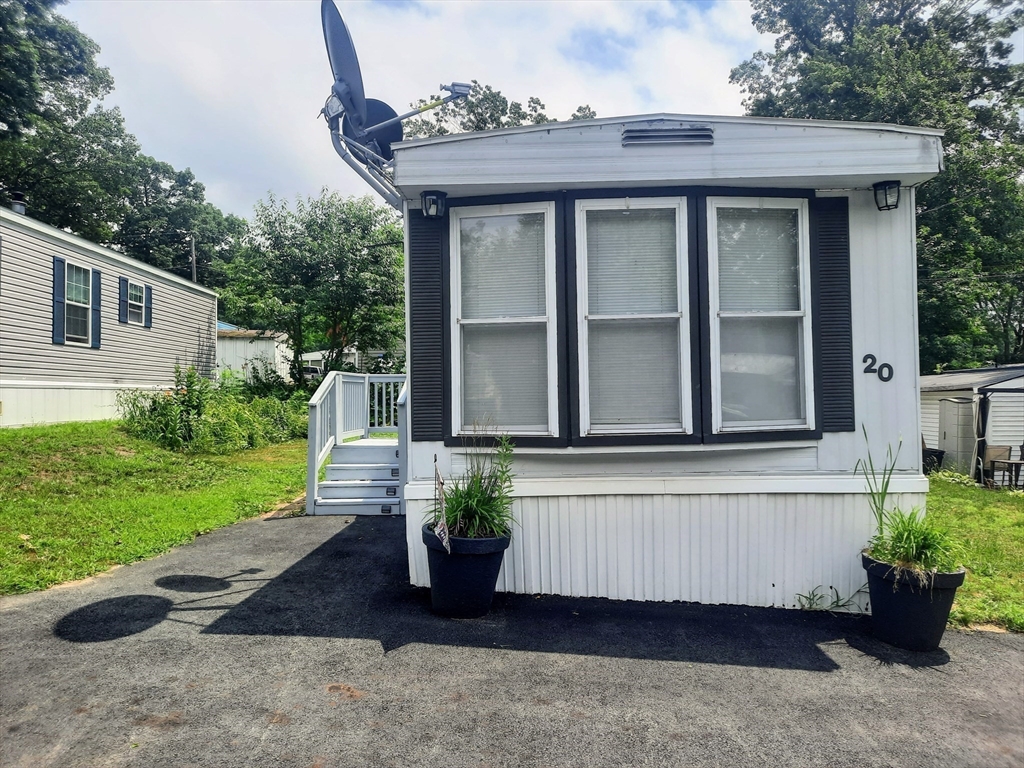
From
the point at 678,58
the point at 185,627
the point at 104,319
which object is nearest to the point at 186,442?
the point at 104,319

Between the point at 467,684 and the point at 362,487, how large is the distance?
3808 millimetres

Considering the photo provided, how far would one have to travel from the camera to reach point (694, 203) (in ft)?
12.2

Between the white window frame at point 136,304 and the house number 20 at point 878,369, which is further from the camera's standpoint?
the white window frame at point 136,304

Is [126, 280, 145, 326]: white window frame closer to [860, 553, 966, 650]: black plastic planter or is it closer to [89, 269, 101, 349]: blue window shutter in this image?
[89, 269, 101, 349]: blue window shutter

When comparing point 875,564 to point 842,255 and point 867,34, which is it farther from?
point 867,34

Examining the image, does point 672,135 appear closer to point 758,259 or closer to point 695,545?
point 758,259

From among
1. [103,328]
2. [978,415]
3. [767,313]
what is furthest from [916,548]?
[103,328]

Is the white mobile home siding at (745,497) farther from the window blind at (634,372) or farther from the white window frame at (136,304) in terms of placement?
the white window frame at (136,304)

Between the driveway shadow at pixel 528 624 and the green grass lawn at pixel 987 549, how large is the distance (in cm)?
89

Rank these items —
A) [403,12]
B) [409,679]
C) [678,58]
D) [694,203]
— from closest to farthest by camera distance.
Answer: [409,679] → [694,203] → [403,12] → [678,58]

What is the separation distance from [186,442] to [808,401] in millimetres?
9504

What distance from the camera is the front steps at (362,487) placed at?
20.3ft

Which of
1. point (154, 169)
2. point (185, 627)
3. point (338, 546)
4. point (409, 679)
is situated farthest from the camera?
point (154, 169)

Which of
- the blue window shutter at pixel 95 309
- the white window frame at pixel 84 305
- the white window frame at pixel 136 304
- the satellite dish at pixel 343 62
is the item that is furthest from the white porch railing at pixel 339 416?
the white window frame at pixel 136 304
